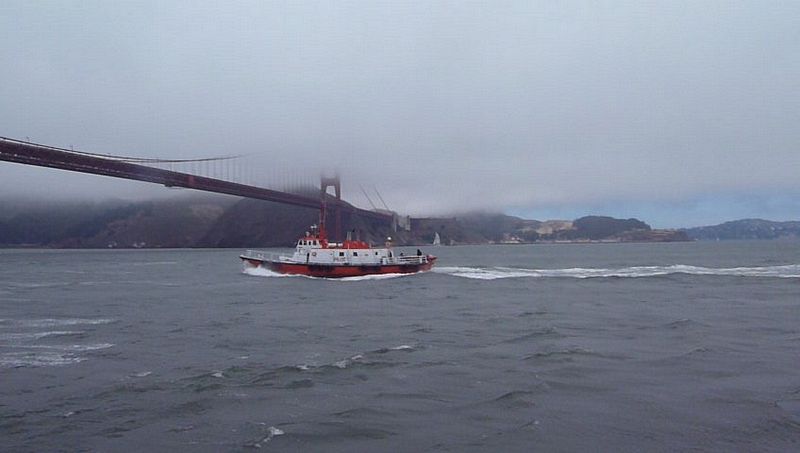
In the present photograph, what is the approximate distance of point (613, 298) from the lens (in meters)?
27.0

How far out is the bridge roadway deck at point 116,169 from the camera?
54531 mm

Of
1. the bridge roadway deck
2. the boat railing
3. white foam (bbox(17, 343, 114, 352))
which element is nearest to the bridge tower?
the bridge roadway deck

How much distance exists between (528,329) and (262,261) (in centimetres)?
2985

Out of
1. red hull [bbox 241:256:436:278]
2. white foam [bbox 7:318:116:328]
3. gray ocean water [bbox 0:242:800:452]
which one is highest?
red hull [bbox 241:256:436:278]

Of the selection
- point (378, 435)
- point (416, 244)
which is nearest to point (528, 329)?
point (378, 435)

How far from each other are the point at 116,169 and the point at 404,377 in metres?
62.3

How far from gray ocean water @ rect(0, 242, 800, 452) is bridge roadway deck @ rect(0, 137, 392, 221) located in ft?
116

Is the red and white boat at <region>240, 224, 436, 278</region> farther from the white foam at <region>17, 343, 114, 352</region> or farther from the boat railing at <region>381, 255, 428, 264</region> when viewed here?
the white foam at <region>17, 343, 114, 352</region>

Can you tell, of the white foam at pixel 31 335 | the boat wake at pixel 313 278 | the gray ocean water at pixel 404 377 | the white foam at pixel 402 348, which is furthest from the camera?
the boat wake at pixel 313 278

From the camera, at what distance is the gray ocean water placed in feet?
29.1

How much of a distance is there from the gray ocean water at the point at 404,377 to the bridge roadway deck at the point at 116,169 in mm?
35307

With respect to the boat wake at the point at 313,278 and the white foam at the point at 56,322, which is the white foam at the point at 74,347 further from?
the boat wake at the point at 313,278

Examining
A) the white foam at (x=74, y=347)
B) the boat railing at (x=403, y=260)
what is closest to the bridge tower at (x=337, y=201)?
the boat railing at (x=403, y=260)

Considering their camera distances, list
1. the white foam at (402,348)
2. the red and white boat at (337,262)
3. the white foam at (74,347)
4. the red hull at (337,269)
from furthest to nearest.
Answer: the red and white boat at (337,262), the red hull at (337,269), the white foam at (74,347), the white foam at (402,348)
